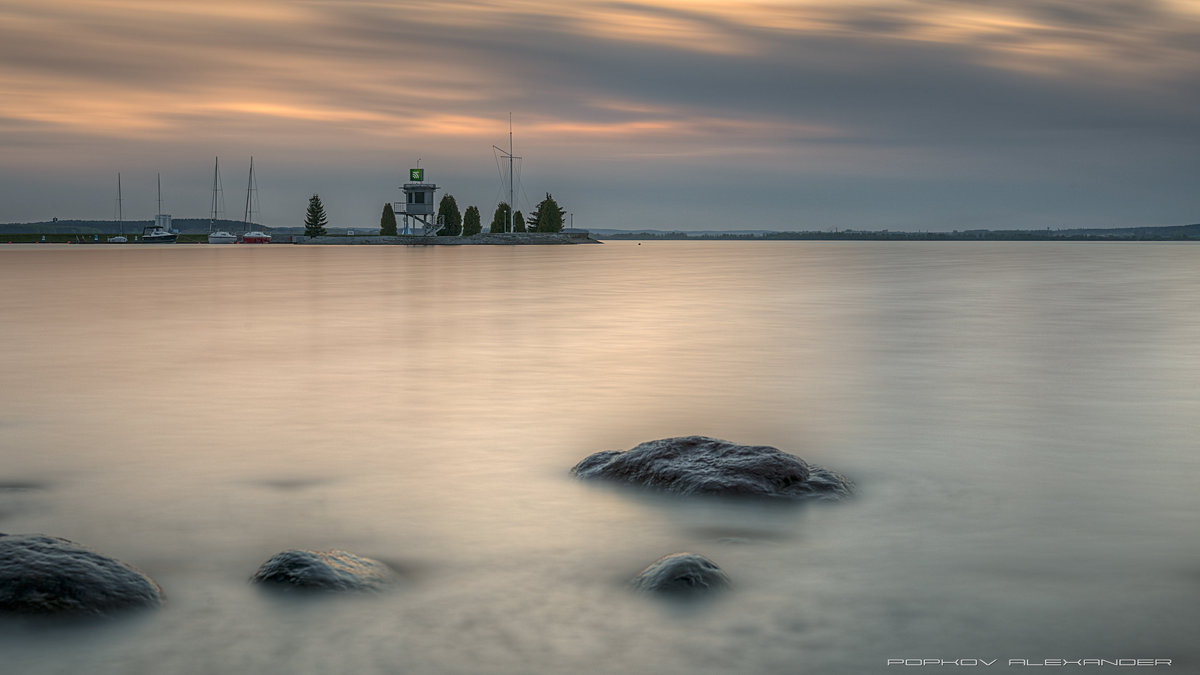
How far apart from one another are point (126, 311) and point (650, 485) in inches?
1021

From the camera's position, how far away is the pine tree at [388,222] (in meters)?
167

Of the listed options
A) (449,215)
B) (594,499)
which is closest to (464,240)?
(449,215)

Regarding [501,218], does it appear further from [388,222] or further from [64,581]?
[64,581]

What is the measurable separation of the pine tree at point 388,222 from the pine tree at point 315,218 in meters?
19.2

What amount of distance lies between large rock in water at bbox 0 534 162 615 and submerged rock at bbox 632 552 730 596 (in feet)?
9.49

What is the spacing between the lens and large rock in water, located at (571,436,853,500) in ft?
28.7

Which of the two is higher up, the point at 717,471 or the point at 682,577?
the point at 717,471

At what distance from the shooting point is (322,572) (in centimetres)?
659

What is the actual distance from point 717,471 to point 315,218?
618ft

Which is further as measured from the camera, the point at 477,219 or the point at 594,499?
the point at 477,219

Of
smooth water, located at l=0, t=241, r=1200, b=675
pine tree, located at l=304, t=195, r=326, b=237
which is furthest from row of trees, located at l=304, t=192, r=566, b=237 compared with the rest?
smooth water, located at l=0, t=241, r=1200, b=675

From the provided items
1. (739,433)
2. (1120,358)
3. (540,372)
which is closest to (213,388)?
(540,372)

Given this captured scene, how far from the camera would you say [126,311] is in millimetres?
30844

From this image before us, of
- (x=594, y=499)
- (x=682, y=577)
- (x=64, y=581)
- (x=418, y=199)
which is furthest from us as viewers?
(x=418, y=199)
